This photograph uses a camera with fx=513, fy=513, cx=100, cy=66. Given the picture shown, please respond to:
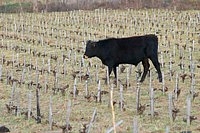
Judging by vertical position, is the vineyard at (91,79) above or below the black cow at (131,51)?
below

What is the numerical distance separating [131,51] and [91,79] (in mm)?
1478

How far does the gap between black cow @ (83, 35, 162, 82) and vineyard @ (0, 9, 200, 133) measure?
503 mm

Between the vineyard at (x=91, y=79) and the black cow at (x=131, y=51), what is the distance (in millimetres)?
503

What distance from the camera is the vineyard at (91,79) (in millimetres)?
10312

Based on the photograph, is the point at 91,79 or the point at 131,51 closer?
the point at 131,51

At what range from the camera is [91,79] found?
612 inches

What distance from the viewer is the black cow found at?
15.4 metres

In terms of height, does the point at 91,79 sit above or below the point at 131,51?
below

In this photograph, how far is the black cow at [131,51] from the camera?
50.5ft

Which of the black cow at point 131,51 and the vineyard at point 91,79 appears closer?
the vineyard at point 91,79

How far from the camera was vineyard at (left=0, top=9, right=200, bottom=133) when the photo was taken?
1031 cm

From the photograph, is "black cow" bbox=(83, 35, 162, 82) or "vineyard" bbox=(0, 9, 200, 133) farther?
"black cow" bbox=(83, 35, 162, 82)

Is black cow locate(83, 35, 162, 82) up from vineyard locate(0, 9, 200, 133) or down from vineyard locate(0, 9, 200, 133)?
up

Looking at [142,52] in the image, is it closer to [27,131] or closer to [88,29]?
[27,131]
